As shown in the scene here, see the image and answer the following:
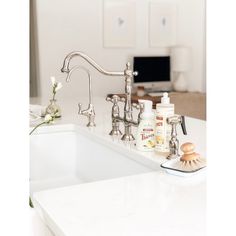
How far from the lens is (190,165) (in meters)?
1.11

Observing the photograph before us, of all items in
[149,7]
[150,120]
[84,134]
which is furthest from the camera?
[149,7]

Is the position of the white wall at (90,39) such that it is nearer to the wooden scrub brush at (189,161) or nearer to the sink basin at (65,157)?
the sink basin at (65,157)

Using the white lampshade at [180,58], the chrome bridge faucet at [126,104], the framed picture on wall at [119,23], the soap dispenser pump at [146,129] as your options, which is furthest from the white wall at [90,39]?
the soap dispenser pump at [146,129]

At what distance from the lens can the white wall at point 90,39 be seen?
14.0ft

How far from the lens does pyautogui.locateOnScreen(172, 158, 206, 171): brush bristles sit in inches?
43.1

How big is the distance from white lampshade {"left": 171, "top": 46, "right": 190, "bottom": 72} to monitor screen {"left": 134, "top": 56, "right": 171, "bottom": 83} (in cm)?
13

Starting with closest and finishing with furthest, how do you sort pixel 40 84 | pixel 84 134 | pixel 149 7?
pixel 84 134 < pixel 40 84 < pixel 149 7

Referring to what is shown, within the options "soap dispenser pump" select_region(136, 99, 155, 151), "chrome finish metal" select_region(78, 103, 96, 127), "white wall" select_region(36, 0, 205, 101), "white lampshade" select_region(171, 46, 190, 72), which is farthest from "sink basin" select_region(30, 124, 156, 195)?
"white lampshade" select_region(171, 46, 190, 72)

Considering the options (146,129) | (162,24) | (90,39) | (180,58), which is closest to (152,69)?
(180,58)

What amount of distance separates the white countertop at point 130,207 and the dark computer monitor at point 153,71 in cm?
367
